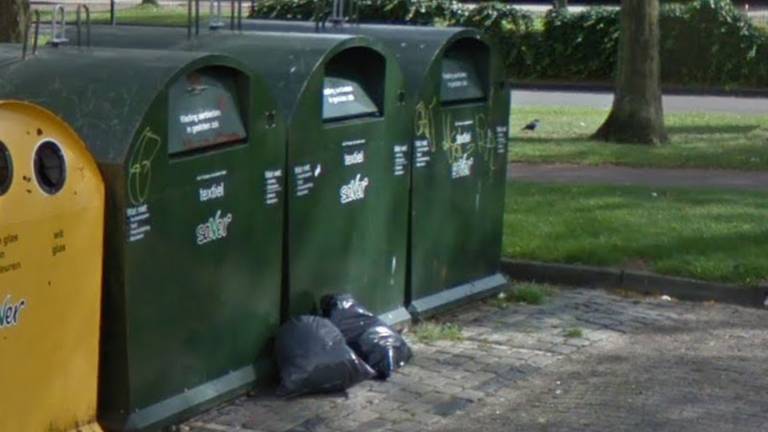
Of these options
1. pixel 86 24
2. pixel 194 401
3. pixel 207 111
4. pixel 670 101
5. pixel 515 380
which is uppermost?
pixel 86 24

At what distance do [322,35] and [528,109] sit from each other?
1671 centimetres

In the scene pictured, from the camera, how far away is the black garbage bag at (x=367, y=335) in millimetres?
7633

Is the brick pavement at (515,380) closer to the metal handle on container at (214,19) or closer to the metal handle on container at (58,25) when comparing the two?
the metal handle on container at (58,25)

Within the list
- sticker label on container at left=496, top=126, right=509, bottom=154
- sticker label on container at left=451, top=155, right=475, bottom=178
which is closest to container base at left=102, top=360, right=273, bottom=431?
sticker label on container at left=451, top=155, right=475, bottom=178

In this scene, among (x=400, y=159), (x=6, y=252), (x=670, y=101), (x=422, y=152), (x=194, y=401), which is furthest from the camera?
(x=670, y=101)

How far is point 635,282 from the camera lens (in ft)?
32.9

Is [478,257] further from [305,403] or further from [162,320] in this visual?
[162,320]

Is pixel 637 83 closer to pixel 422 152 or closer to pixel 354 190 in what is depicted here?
pixel 422 152

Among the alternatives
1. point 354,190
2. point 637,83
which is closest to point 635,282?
point 354,190

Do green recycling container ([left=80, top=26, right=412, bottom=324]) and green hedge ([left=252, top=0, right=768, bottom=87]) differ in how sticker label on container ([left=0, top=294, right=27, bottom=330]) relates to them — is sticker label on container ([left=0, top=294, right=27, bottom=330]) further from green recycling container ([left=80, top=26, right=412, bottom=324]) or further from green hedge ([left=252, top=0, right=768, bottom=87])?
green hedge ([left=252, top=0, right=768, bottom=87])

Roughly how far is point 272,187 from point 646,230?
457cm

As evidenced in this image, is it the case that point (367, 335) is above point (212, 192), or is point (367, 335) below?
below

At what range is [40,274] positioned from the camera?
5.78 metres

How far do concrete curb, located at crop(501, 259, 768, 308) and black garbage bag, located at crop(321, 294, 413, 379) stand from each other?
256 cm
